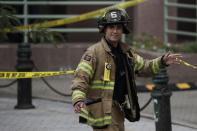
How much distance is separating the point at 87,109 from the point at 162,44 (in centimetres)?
941

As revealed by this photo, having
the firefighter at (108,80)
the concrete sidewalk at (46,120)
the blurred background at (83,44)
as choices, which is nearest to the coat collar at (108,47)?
the firefighter at (108,80)

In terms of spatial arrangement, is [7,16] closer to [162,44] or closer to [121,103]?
[121,103]

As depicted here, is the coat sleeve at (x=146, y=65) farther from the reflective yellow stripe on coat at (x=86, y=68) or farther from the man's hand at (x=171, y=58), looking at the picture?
the reflective yellow stripe on coat at (x=86, y=68)

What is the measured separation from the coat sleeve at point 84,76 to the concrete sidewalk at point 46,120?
3278 millimetres

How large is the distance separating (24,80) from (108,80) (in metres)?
4.99

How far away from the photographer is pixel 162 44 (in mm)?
14680

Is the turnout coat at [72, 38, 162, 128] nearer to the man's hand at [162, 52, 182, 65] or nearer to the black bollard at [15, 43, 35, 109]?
the man's hand at [162, 52, 182, 65]

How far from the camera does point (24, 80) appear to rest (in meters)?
10.2

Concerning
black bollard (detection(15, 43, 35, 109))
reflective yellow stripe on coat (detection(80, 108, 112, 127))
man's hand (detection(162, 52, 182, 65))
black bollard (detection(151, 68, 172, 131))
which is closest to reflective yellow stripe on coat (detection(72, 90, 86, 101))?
reflective yellow stripe on coat (detection(80, 108, 112, 127))

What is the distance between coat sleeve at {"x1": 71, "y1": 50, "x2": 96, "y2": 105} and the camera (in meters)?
5.33

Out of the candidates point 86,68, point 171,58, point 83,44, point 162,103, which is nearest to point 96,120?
point 86,68

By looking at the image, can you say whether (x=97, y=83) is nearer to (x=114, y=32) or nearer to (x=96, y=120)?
(x=96, y=120)

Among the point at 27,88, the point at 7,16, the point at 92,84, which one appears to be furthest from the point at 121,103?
the point at 27,88

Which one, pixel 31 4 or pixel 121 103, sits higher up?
pixel 31 4
